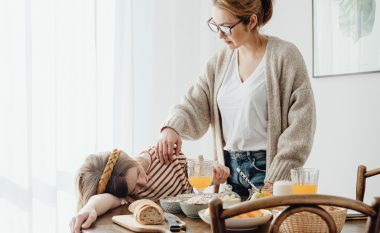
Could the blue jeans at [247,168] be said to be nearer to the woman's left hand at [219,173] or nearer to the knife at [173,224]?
the woman's left hand at [219,173]

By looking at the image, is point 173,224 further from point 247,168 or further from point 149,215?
point 247,168

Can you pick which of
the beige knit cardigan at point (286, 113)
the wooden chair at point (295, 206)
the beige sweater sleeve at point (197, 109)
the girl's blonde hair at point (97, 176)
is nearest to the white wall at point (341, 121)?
the beige knit cardigan at point (286, 113)

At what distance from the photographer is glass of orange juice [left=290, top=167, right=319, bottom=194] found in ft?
4.98

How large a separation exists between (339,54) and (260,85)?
129 cm

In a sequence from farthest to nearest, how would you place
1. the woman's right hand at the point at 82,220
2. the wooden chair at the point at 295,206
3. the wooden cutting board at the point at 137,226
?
the woman's right hand at the point at 82,220 → the wooden cutting board at the point at 137,226 → the wooden chair at the point at 295,206

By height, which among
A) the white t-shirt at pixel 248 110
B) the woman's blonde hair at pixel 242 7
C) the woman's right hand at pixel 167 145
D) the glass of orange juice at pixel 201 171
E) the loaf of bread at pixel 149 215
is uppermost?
the woman's blonde hair at pixel 242 7

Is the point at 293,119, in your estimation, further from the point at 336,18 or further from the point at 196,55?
the point at 196,55

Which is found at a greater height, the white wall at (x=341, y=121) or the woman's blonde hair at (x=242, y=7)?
the woman's blonde hair at (x=242, y=7)

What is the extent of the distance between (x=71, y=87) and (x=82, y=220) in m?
1.53

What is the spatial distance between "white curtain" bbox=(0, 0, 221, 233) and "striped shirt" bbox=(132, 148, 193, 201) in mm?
969

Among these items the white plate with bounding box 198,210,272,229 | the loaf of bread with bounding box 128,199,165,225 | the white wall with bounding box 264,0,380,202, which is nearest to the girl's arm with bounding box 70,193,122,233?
the loaf of bread with bounding box 128,199,165,225

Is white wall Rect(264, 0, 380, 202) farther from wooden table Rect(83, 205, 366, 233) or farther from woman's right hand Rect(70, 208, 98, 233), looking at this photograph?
woman's right hand Rect(70, 208, 98, 233)

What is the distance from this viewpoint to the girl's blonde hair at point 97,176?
177cm

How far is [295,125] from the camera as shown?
2.02m
